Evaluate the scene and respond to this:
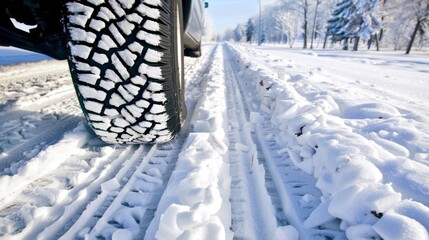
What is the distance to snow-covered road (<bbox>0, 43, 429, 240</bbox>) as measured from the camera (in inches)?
35.5

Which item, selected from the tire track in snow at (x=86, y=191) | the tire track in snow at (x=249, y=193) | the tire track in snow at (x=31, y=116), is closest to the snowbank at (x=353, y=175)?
the tire track in snow at (x=249, y=193)

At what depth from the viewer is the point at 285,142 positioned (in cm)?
166

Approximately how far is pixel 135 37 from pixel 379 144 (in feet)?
4.45

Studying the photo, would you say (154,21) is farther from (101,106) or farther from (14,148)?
(14,148)

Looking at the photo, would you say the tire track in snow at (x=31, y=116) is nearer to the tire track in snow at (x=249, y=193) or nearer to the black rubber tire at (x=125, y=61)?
the black rubber tire at (x=125, y=61)

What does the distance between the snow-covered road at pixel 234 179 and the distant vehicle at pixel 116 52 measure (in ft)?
0.80

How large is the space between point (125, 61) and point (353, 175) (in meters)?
1.12

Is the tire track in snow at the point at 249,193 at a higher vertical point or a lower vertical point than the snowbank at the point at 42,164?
lower

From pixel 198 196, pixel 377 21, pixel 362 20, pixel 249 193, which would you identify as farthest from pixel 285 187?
pixel 377 21

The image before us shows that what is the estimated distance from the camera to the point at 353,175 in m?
0.98

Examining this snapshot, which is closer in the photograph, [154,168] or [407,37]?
[154,168]

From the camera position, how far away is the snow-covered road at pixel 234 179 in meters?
0.90

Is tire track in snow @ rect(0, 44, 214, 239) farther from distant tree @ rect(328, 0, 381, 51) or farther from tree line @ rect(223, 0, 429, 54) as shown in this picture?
distant tree @ rect(328, 0, 381, 51)

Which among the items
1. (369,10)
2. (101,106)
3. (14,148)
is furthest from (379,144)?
(369,10)
